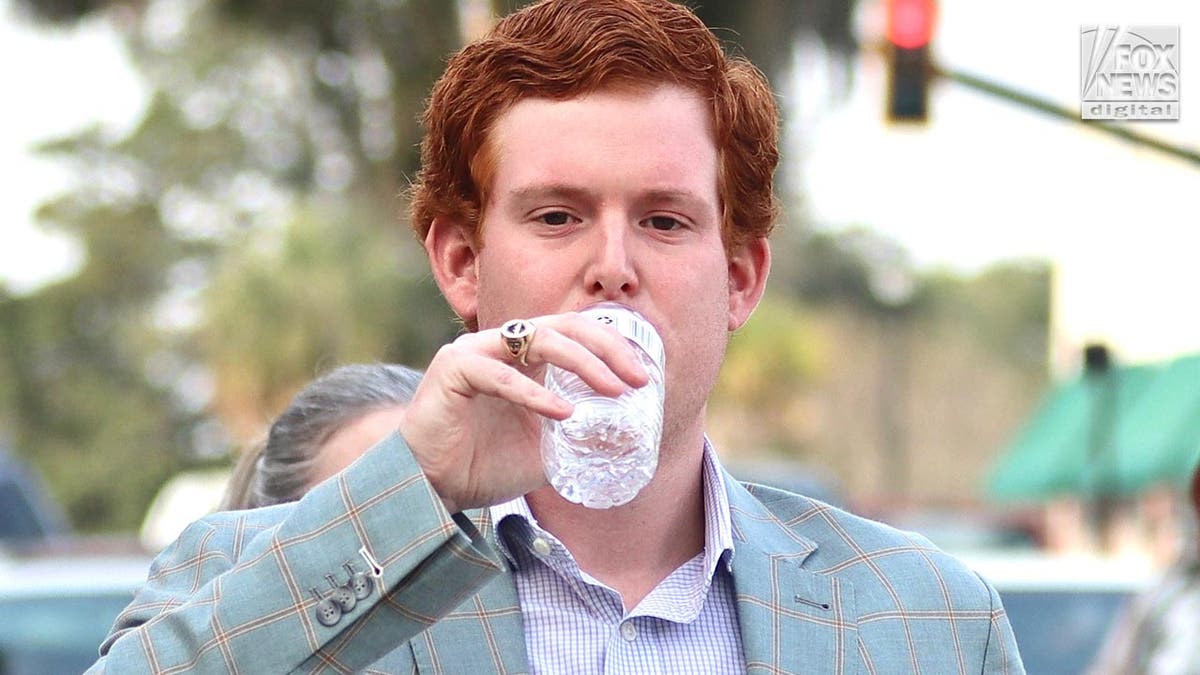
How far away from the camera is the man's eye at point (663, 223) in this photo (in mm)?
2484

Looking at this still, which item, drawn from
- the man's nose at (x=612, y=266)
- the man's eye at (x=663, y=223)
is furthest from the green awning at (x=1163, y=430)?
the man's nose at (x=612, y=266)

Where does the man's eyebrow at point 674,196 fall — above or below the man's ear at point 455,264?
above

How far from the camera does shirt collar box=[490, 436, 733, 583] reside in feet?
8.30

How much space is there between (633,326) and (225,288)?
25098 millimetres

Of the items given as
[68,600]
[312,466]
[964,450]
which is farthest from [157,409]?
[312,466]

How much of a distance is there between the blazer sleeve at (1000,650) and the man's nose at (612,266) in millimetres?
673

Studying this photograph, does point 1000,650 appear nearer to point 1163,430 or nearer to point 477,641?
point 477,641

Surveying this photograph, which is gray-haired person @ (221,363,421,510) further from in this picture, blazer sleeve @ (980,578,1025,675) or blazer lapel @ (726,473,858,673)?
blazer sleeve @ (980,578,1025,675)

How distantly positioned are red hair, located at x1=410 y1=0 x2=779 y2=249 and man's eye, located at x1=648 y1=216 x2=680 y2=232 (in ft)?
0.44

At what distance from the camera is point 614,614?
2492 millimetres

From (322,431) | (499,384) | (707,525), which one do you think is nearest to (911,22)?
(322,431)

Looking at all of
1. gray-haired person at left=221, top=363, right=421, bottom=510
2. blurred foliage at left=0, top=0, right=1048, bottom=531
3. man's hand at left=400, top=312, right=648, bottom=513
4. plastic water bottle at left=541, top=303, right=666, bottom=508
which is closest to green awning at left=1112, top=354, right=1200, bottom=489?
blurred foliage at left=0, top=0, right=1048, bottom=531

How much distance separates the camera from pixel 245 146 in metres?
40.0

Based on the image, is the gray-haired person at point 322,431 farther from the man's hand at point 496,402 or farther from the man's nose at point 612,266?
the man's hand at point 496,402
